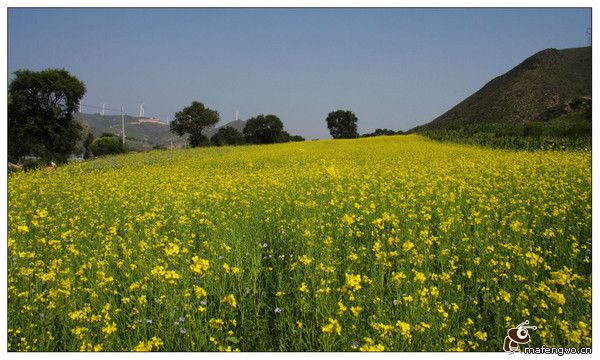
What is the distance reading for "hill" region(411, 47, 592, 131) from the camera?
65938 mm

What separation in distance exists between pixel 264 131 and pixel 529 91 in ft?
169

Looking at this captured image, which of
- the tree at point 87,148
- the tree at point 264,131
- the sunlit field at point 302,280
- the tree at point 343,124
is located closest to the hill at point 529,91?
the tree at point 343,124

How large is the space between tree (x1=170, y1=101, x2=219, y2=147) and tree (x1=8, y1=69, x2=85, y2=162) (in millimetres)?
6631

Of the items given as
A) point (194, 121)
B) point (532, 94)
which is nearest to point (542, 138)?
point (194, 121)

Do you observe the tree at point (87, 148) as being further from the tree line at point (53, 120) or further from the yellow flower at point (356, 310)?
the yellow flower at point (356, 310)

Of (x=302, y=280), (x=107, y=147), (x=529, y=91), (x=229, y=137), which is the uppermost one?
(x=529, y=91)

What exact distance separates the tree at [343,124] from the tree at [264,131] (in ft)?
19.2

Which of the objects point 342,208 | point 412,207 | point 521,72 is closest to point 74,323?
point 342,208

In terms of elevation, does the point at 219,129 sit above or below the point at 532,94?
below

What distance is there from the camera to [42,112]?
3070cm

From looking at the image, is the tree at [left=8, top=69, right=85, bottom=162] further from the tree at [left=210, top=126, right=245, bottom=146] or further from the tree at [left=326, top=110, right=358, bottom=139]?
the tree at [left=326, top=110, right=358, bottom=139]

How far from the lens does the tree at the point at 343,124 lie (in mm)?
41784

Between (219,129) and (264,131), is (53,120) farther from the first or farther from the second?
(264,131)

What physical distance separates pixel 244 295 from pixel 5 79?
9.94 ft
